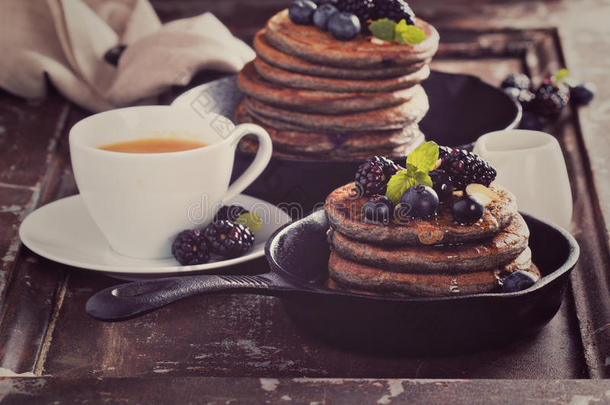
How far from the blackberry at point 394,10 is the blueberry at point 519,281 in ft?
2.06

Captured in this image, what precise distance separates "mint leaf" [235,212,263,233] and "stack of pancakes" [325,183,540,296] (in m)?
0.26

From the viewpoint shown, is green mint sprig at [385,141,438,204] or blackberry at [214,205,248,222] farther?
blackberry at [214,205,248,222]

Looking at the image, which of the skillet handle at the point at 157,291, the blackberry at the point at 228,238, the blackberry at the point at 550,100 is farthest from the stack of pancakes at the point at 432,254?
the blackberry at the point at 550,100

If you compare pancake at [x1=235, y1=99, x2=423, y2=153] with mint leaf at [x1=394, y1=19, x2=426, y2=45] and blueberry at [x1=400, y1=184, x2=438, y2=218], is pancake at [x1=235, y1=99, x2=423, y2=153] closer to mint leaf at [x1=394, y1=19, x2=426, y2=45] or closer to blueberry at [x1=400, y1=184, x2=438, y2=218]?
mint leaf at [x1=394, y1=19, x2=426, y2=45]

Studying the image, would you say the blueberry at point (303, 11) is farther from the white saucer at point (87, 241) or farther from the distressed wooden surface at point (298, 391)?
the distressed wooden surface at point (298, 391)

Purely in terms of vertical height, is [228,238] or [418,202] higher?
[418,202]

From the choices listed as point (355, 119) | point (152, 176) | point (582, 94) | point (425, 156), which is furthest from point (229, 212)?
point (582, 94)

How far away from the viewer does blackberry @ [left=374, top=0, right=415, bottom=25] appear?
4.83ft

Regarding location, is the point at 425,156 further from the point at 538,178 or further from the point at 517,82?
the point at 517,82

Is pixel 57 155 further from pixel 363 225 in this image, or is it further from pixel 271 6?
pixel 271 6

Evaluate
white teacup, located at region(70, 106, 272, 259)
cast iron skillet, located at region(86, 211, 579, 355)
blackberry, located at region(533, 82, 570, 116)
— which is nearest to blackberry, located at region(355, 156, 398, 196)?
cast iron skillet, located at region(86, 211, 579, 355)

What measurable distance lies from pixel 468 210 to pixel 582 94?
971mm

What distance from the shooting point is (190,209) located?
1269 millimetres

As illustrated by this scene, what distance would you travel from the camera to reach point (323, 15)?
149 cm
